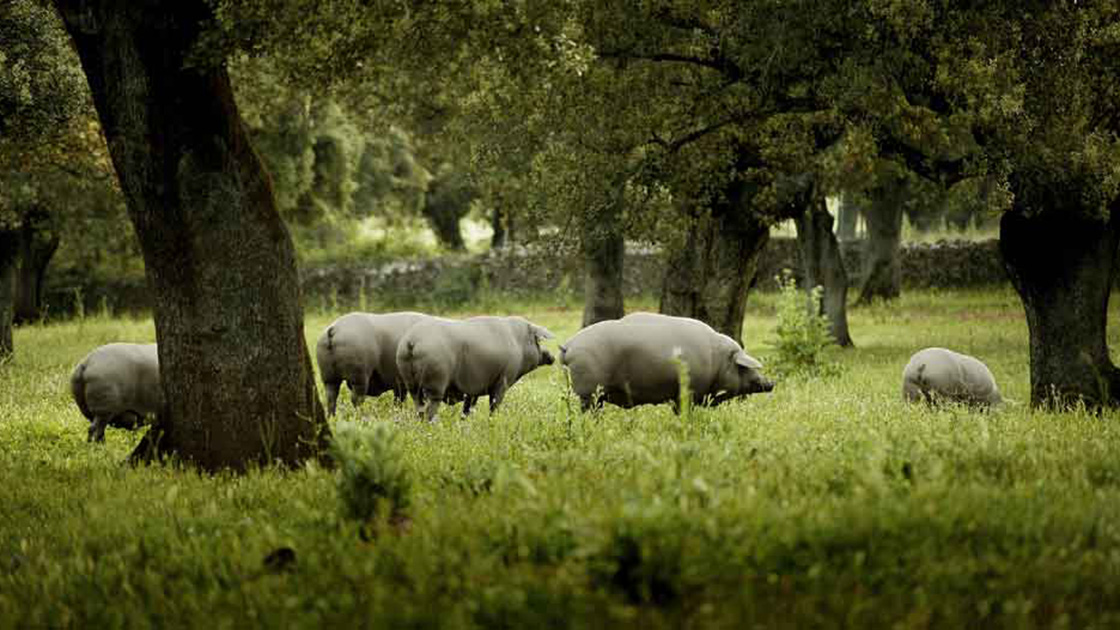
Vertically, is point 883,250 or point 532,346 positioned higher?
point 883,250

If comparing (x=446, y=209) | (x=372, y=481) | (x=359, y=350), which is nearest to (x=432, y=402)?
(x=359, y=350)

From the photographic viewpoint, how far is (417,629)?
4.05m

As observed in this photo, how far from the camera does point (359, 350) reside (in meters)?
12.3

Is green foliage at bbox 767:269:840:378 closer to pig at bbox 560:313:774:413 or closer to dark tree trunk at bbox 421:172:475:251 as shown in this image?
pig at bbox 560:313:774:413

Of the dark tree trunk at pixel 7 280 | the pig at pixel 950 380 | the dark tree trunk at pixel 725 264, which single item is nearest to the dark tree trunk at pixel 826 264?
the dark tree trunk at pixel 725 264

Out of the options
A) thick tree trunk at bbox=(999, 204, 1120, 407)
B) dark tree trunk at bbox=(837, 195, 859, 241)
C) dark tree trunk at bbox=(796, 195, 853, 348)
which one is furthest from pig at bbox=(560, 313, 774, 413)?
dark tree trunk at bbox=(837, 195, 859, 241)

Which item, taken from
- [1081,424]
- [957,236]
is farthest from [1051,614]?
[957,236]

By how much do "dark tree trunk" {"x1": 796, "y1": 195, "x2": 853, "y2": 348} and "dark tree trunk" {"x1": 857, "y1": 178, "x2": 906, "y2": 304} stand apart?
9071mm

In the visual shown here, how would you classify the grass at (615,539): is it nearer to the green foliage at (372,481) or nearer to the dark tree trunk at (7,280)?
the green foliage at (372,481)

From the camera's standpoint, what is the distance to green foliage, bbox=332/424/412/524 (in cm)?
550

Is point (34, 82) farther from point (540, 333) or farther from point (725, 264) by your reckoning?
point (725, 264)

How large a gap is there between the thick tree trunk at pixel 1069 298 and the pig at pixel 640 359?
398cm

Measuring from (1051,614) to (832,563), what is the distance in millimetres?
839

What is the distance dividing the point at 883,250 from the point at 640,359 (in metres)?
28.7
